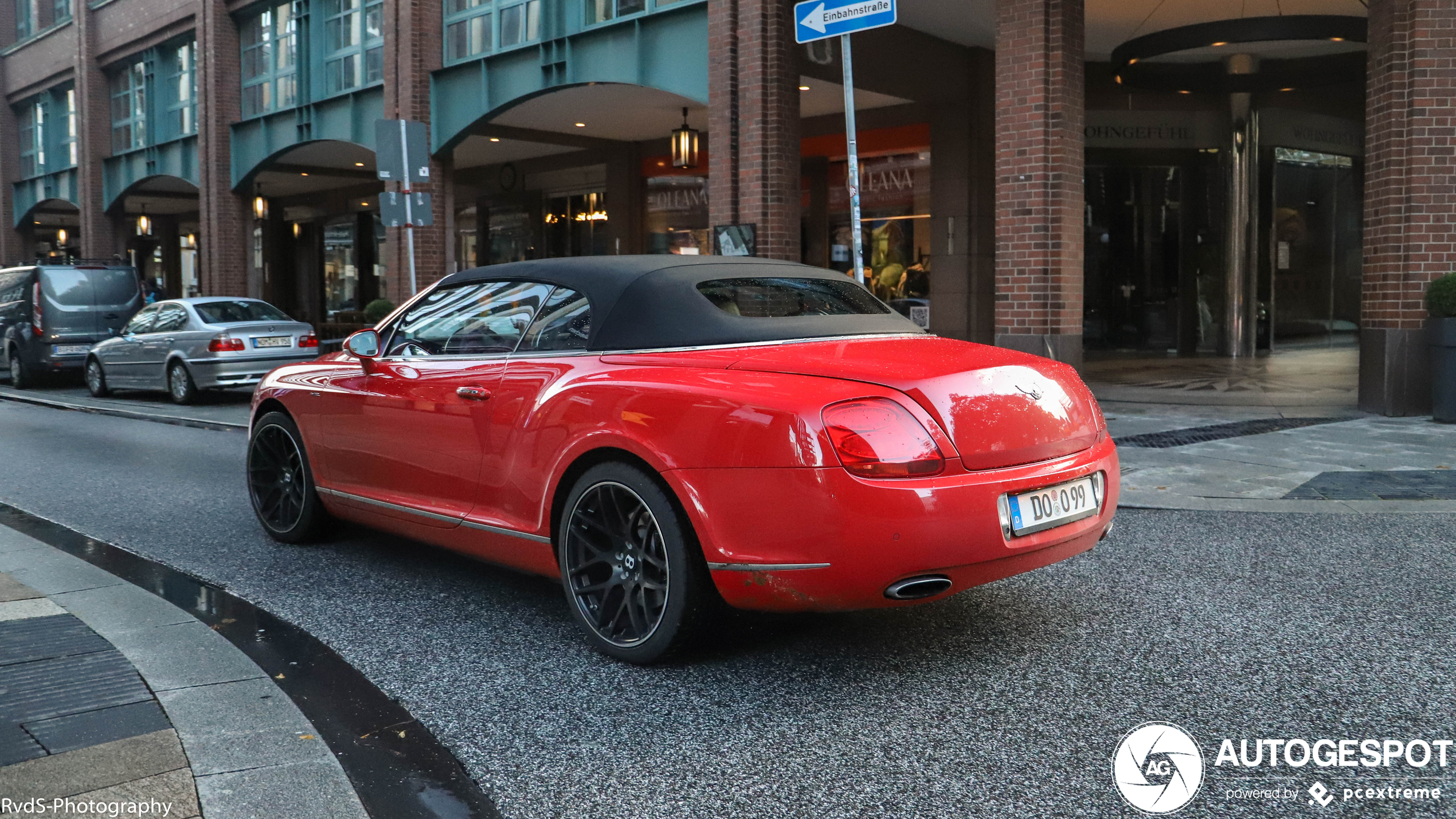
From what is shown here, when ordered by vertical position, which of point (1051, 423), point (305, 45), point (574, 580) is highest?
point (305, 45)

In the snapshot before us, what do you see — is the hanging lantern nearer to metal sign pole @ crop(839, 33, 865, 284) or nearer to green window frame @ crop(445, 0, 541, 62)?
green window frame @ crop(445, 0, 541, 62)

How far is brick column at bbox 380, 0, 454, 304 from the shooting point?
1842 cm

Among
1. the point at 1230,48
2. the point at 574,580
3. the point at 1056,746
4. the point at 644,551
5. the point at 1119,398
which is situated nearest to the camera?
the point at 1056,746

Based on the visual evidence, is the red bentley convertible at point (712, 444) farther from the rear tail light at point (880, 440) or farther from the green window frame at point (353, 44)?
the green window frame at point (353, 44)

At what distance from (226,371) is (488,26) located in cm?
693

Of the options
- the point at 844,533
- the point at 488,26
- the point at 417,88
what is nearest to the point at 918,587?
the point at 844,533

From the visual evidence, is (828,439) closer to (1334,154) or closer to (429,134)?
(429,134)

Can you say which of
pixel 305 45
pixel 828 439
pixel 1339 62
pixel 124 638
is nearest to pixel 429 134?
pixel 305 45

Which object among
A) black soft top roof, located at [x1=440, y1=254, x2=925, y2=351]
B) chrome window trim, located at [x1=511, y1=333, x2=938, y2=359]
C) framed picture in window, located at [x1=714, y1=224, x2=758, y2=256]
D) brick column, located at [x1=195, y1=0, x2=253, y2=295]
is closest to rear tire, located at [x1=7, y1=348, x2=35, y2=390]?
brick column, located at [x1=195, y1=0, x2=253, y2=295]

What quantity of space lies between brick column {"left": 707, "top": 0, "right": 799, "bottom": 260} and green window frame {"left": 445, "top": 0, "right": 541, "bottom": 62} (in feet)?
12.7

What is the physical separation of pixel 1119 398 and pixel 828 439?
9.86 meters

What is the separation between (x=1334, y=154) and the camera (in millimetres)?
20531

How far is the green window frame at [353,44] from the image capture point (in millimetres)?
20188

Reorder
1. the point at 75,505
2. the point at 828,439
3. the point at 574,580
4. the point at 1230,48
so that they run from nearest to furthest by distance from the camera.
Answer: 1. the point at 828,439
2. the point at 574,580
3. the point at 75,505
4. the point at 1230,48
